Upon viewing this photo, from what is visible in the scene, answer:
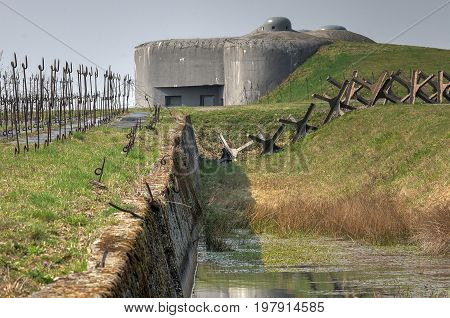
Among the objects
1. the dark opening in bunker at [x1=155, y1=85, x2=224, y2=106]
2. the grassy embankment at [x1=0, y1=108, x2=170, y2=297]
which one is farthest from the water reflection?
the dark opening in bunker at [x1=155, y1=85, x2=224, y2=106]

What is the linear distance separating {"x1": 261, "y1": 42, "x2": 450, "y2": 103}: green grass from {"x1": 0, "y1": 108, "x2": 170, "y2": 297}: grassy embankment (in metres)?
53.6

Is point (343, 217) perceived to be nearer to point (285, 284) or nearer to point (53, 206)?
point (285, 284)

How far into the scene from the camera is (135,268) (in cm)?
1111

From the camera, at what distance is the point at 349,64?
282 feet

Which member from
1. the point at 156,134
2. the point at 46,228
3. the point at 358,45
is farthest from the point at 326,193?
the point at 358,45

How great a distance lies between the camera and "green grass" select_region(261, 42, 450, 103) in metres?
81.1

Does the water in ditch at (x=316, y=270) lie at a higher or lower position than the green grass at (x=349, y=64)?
lower

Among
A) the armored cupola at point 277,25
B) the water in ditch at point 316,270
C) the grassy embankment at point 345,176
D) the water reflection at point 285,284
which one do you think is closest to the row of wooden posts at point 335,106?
the grassy embankment at point 345,176

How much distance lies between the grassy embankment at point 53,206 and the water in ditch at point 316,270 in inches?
102

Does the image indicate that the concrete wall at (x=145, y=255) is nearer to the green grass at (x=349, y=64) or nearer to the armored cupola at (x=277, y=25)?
the green grass at (x=349, y=64)

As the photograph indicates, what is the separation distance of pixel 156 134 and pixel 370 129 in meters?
9.64

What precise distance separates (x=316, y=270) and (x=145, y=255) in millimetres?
8284

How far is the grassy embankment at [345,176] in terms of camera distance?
24.4 metres
